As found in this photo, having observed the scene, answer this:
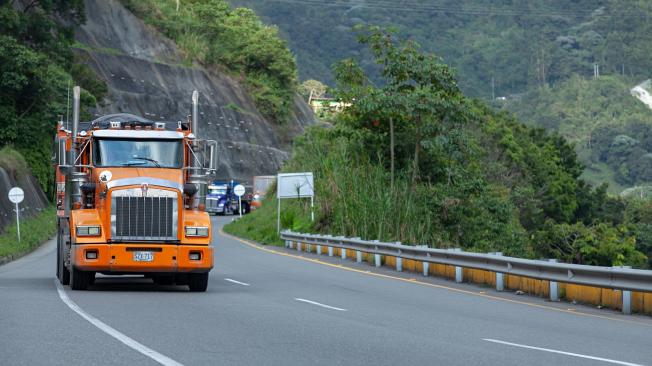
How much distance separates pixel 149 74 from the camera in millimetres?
89438

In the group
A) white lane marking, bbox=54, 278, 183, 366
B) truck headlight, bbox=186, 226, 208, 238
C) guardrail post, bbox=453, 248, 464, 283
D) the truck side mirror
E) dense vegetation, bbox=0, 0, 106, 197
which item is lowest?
guardrail post, bbox=453, 248, 464, 283

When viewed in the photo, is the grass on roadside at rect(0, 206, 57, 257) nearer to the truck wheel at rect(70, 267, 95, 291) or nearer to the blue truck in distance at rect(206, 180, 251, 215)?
the truck wheel at rect(70, 267, 95, 291)

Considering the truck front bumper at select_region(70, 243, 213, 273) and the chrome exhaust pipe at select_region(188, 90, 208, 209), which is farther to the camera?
the chrome exhaust pipe at select_region(188, 90, 208, 209)

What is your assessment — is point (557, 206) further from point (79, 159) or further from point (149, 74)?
point (79, 159)

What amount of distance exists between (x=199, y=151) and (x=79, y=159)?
2.17 m

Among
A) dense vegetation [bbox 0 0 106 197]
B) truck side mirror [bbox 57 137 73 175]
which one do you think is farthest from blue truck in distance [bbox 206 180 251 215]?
truck side mirror [bbox 57 137 73 175]

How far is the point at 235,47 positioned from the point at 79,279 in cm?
9346

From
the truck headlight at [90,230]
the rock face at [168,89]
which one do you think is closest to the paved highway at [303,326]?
the truck headlight at [90,230]

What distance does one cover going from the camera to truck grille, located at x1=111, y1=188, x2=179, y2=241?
64.7 feet

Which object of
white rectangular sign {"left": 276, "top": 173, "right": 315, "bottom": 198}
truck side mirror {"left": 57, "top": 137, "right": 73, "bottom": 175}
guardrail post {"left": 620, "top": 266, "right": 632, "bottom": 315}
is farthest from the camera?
white rectangular sign {"left": 276, "top": 173, "right": 315, "bottom": 198}

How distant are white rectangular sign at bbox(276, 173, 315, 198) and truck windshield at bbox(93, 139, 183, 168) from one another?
83.4 ft

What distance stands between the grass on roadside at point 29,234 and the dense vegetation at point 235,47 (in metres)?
46.0

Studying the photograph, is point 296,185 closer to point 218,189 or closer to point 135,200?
point 135,200

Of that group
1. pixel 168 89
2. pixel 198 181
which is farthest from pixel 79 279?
pixel 168 89
